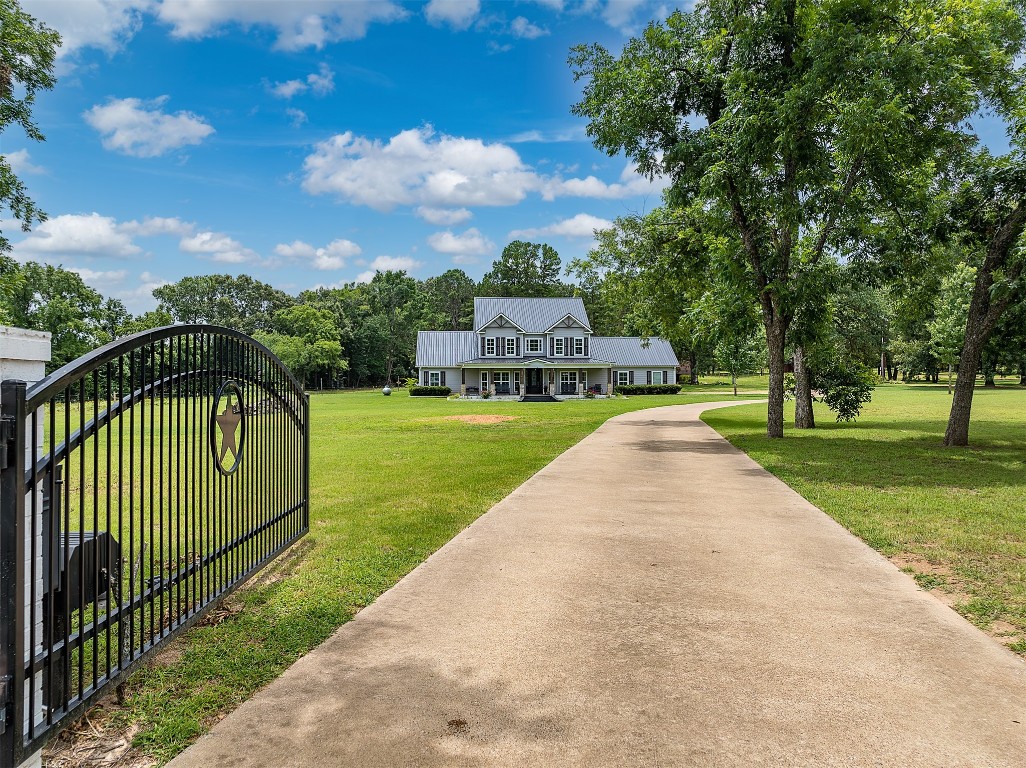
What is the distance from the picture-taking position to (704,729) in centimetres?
318

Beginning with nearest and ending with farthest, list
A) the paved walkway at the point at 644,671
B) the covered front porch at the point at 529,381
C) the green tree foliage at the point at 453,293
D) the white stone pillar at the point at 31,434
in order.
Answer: the white stone pillar at the point at 31,434
the paved walkway at the point at 644,671
the covered front porch at the point at 529,381
the green tree foliage at the point at 453,293

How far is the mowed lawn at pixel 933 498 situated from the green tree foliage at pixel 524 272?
70077mm

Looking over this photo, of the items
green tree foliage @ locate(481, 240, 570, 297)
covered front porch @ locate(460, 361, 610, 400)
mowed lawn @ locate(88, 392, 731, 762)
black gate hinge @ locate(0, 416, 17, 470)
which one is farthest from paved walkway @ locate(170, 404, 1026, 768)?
green tree foliage @ locate(481, 240, 570, 297)

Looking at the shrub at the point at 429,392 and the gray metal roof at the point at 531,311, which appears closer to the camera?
the shrub at the point at 429,392

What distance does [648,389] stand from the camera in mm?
52969

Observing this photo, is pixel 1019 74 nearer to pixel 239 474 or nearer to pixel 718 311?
pixel 718 311

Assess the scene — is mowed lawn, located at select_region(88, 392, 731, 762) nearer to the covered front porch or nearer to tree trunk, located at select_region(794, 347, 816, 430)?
tree trunk, located at select_region(794, 347, 816, 430)

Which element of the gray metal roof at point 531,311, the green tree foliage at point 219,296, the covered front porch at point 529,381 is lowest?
the covered front porch at point 529,381

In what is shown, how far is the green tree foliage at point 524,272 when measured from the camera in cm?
8931

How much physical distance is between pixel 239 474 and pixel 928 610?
17.5 ft

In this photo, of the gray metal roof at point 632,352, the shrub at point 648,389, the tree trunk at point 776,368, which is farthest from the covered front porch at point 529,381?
the tree trunk at point 776,368

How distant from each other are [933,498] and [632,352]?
48.9 metres

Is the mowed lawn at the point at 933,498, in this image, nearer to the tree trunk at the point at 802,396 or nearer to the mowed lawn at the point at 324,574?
the tree trunk at the point at 802,396

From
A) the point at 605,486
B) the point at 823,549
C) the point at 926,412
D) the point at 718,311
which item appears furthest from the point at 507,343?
the point at 823,549
